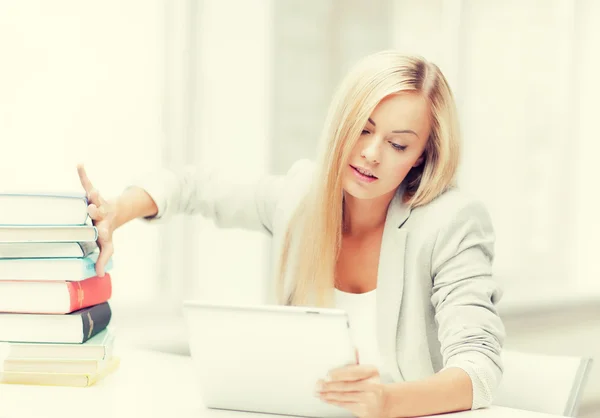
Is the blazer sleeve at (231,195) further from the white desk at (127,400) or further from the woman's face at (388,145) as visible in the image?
the white desk at (127,400)

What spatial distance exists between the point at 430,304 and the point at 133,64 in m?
1.02

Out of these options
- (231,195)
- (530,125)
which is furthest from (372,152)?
(530,125)

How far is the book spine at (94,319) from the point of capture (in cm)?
135

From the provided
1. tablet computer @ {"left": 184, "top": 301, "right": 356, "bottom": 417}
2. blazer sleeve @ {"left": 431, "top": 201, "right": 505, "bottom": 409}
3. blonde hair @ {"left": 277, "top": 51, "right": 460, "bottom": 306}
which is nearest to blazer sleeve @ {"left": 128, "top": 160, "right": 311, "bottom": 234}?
blonde hair @ {"left": 277, "top": 51, "right": 460, "bottom": 306}

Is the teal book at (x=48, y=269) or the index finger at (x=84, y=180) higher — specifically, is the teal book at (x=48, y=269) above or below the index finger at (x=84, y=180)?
below

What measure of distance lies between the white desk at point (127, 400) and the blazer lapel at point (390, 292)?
38 centimetres

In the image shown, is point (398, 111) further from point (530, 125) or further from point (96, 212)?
point (530, 125)

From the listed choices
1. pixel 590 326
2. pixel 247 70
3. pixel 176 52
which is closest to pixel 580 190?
pixel 590 326

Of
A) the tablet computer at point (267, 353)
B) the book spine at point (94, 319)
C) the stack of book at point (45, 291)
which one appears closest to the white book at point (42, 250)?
the stack of book at point (45, 291)

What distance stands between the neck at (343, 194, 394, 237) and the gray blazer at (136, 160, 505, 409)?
0.07m

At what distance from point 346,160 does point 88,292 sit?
554 millimetres

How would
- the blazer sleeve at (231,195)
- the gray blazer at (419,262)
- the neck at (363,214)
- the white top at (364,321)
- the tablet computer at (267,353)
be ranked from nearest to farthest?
the tablet computer at (267,353)
the gray blazer at (419,262)
the white top at (364,321)
the neck at (363,214)
the blazer sleeve at (231,195)

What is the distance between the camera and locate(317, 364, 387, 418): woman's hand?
3.50 ft

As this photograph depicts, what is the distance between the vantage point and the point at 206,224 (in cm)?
227
